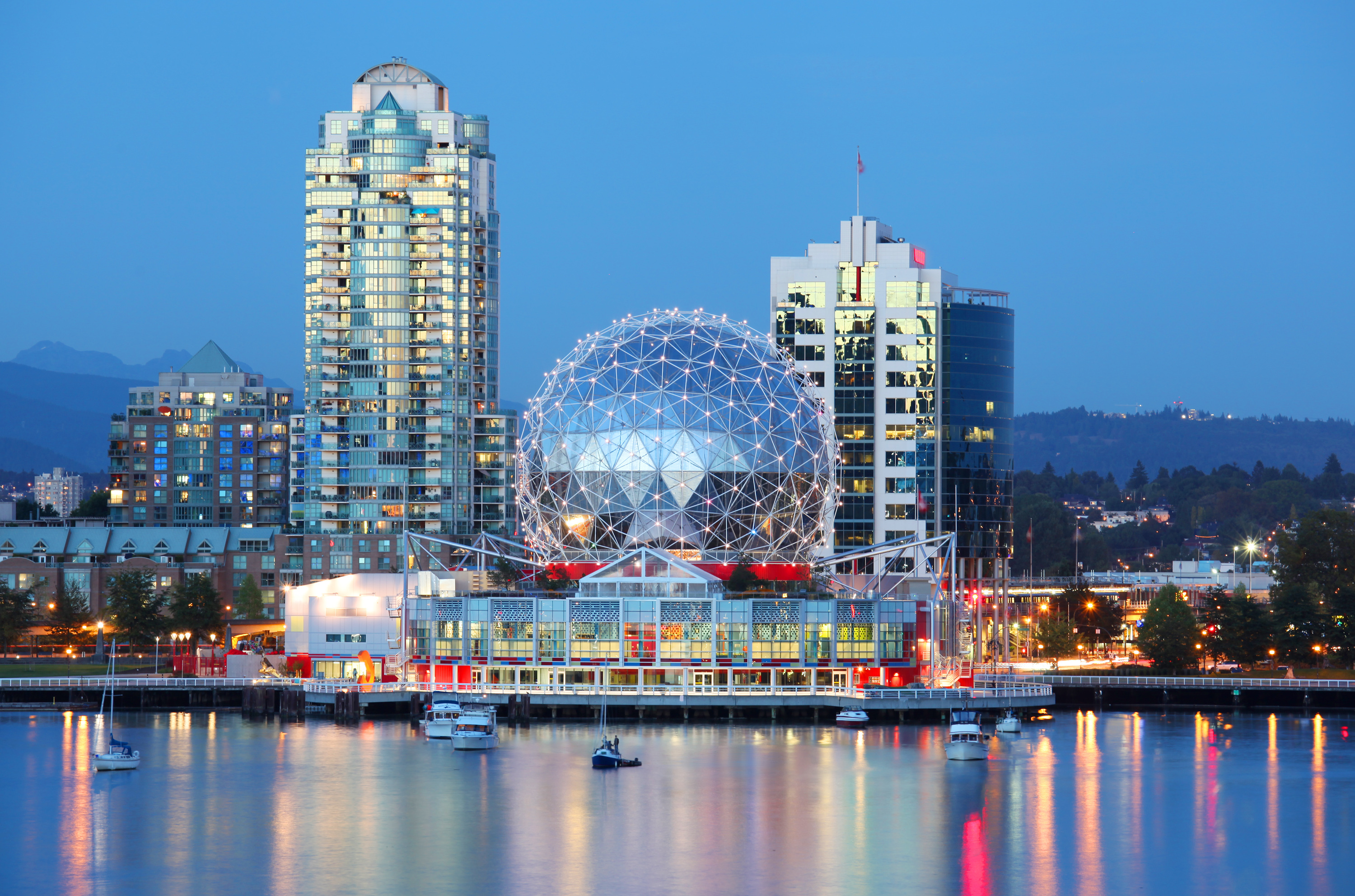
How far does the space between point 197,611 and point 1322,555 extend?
3408 inches

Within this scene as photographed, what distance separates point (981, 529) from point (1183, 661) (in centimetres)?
2489

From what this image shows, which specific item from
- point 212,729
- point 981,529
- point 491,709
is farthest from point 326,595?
point 981,529

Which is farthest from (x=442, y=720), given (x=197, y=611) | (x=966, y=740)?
(x=197, y=611)

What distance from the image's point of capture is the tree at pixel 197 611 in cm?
14312

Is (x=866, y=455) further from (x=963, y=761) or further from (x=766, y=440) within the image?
(x=963, y=761)

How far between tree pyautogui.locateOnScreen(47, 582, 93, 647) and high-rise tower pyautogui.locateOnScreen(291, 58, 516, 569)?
21.3 m

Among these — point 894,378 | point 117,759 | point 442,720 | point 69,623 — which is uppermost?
point 894,378

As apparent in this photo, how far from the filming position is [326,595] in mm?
121250

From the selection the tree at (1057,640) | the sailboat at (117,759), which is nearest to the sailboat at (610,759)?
the sailboat at (117,759)

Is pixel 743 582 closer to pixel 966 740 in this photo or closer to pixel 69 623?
pixel 966 740

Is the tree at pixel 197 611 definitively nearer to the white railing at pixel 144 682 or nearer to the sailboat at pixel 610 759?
the white railing at pixel 144 682

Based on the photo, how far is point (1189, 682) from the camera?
4781 inches

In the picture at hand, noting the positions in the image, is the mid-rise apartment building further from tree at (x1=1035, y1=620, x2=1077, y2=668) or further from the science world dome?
the science world dome

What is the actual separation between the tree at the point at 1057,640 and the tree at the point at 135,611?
67.7 m
